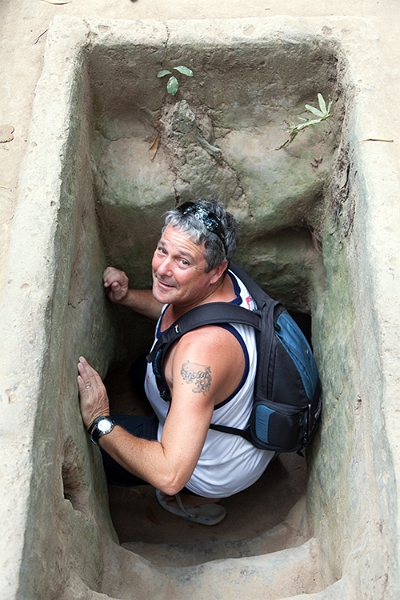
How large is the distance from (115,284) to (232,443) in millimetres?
1085

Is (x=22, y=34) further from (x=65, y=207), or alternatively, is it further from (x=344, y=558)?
(x=344, y=558)

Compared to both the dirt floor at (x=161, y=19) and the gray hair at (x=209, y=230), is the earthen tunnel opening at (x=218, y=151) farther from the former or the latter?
the gray hair at (x=209, y=230)

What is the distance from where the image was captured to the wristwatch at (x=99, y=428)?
8.78ft

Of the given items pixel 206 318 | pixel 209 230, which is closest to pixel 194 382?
pixel 206 318

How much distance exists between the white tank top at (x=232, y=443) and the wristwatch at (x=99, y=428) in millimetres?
490

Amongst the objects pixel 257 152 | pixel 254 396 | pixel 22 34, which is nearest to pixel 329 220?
pixel 257 152

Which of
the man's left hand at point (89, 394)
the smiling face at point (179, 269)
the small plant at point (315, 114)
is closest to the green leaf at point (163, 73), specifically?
the small plant at point (315, 114)

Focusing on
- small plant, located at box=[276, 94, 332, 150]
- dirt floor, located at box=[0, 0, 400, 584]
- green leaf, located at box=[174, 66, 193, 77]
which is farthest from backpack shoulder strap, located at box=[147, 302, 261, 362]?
green leaf, located at box=[174, 66, 193, 77]

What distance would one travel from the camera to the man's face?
9.06ft

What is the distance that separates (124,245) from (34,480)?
1.83 metres

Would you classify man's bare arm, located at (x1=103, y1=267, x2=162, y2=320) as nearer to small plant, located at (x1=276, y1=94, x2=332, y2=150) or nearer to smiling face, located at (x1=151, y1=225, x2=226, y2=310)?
smiling face, located at (x1=151, y1=225, x2=226, y2=310)

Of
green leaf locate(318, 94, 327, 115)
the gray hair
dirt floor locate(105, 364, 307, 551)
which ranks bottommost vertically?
dirt floor locate(105, 364, 307, 551)

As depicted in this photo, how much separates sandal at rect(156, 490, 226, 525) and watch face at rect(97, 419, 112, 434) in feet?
3.76

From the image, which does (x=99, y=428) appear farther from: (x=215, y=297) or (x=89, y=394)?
(x=215, y=297)
